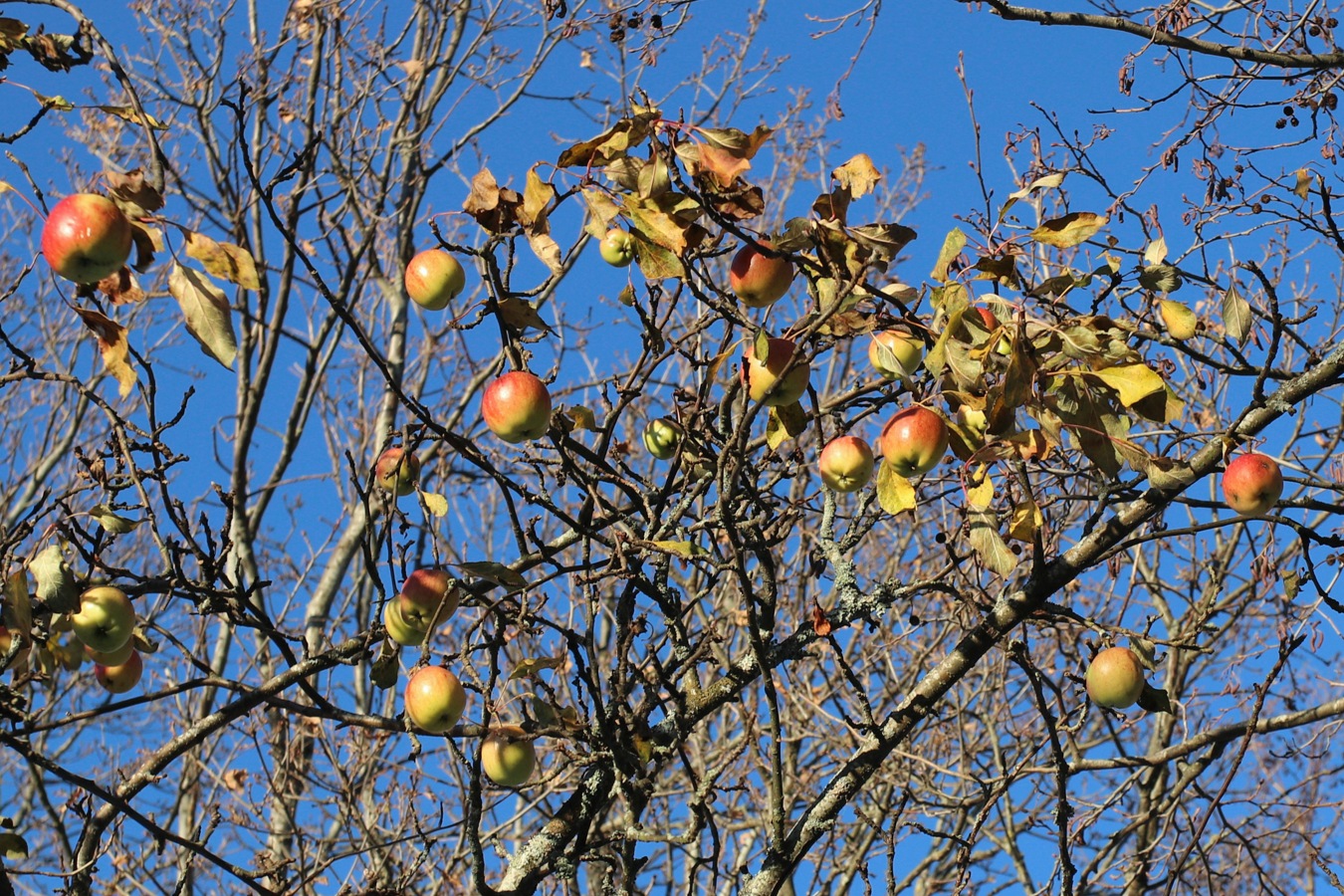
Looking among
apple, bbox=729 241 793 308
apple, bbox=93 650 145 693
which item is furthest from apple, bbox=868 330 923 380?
apple, bbox=93 650 145 693

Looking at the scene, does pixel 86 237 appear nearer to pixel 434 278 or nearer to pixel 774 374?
pixel 434 278

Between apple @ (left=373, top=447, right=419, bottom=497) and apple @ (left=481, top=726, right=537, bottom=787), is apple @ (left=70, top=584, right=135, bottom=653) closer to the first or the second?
apple @ (left=373, top=447, right=419, bottom=497)

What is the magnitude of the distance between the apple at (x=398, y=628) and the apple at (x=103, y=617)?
57 cm

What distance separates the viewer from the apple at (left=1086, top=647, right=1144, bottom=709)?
8.39 feet

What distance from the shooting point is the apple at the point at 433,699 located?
2.41 m

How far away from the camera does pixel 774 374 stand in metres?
2.24

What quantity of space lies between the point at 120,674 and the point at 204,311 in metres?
1.61

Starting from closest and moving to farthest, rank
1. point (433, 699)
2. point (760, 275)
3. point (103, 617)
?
1. point (760, 275)
2. point (433, 699)
3. point (103, 617)

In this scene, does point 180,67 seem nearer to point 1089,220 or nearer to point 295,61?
point 295,61

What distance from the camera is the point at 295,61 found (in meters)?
7.21

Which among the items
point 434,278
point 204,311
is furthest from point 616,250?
point 204,311

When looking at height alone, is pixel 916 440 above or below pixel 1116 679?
above

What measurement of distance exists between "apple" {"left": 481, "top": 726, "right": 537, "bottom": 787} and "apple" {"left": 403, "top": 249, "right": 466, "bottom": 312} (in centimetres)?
90

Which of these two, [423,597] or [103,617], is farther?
[103,617]
